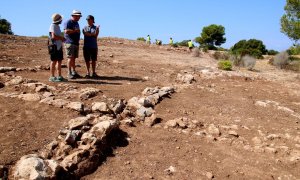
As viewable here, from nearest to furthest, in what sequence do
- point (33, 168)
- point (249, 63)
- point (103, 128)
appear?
point (33, 168)
point (103, 128)
point (249, 63)

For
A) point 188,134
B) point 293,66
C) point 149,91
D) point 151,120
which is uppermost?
point 293,66

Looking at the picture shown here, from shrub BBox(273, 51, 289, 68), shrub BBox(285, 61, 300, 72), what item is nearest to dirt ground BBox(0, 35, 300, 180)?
shrub BBox(285, 61, 300, 72)

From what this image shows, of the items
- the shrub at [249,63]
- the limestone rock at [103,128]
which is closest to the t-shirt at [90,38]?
the limestone rock at [103,128]

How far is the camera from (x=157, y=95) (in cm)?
716

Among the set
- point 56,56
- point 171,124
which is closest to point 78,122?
point 171,124

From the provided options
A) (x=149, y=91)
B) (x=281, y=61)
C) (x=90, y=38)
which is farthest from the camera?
(x=281, y=61)

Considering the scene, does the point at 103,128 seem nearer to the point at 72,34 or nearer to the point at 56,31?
the point at 56,31

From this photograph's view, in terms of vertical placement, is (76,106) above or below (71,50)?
below

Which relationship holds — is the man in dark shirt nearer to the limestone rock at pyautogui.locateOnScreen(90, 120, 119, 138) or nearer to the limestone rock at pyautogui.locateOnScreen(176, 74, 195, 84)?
the limestone rock at pyautogui.locateOnScreen(176, 74, 195, 84)

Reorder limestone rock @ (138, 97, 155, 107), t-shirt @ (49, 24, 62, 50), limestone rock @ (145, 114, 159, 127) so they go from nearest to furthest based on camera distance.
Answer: limestone rock @ (145, 114, 159, 127), limestone rock @ (138, 97, 155, 107), t-shirt @ (49, 24, 62, 50)

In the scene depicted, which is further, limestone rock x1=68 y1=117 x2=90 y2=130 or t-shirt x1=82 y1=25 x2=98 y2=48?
t-shirt x1=82 y1=25 x2=98 y2=48

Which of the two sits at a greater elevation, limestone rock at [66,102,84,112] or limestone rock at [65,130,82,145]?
limestone rock at [66,102,84,112]

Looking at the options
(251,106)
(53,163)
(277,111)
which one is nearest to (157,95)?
(251,106)

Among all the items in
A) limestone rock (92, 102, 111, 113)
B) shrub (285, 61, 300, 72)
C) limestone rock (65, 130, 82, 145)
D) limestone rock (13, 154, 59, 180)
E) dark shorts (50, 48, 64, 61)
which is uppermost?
dark shorts (50, 48, 64, 61)
